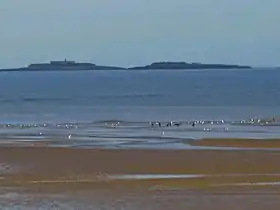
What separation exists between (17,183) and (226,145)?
9.92 meters

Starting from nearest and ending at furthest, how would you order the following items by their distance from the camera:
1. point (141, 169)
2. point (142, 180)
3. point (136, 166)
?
point (142, 180)
point (141, 169)
point (136, 166)

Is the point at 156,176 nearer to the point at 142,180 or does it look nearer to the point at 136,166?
the point at 142,180

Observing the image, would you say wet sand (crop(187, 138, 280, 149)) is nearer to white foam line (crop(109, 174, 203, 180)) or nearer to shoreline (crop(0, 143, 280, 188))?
shoreline (crop(0, 143, 280, 188))

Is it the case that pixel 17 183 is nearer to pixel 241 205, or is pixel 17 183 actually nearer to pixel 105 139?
pixel 241 205

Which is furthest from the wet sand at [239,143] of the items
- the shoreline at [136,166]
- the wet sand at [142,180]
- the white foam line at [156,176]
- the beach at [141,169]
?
the white foam line at [156,176]

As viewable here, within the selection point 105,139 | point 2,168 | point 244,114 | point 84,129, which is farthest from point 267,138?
point 244,114

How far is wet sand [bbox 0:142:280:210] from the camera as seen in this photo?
13273mm

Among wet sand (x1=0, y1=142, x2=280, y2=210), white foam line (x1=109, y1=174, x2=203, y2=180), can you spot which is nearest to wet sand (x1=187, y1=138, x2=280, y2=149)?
wet sand (x1=0, y1=142, x2=280, y2=210)

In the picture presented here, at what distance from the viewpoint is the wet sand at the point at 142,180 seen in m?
13.3

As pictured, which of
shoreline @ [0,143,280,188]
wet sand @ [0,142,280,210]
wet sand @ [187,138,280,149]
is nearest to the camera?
wet sand @ [0,142,280,210]

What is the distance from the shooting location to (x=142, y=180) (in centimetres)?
1612

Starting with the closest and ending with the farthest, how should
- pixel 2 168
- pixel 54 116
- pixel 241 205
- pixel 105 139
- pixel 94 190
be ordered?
1. pixel 241 205
2. pixel 94 190
3. pixel 2 168
4. pixel 105 139
5. pixel 54 116

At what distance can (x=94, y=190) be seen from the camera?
14.6m

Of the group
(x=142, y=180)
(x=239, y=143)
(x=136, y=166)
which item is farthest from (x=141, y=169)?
(x=239, y=143)
